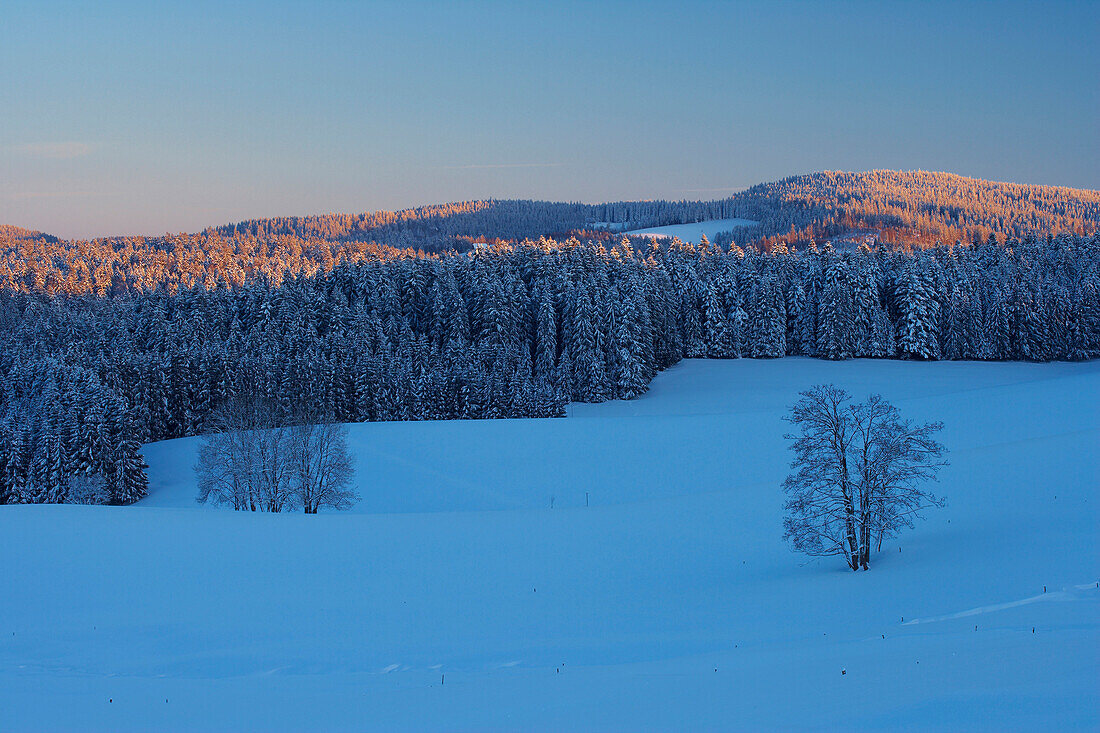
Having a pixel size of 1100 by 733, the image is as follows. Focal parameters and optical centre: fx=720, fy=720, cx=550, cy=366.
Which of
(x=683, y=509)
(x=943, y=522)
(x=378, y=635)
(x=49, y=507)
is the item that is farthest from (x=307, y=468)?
(x=943, y=522)

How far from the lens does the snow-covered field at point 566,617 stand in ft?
30.5

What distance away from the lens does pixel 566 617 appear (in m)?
16.6

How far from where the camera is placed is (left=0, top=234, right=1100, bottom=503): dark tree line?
191ft

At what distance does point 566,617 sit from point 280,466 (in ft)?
81.9

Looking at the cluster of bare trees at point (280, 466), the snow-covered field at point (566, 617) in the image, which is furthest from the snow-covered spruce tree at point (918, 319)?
the cluster of bare trees at point (280, 466)

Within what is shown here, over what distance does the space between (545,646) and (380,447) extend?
107 ft

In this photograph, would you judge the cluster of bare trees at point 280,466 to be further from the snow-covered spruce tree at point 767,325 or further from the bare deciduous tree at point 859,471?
the snow-covered spruce tree at point 767,325

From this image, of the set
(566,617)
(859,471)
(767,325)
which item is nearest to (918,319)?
(767,325)

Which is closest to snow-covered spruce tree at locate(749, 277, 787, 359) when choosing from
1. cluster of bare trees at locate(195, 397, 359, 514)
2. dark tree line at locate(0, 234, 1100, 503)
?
dark tree line at locate(0, 234, 1100, 503)

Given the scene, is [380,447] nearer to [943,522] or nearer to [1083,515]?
[943,522]

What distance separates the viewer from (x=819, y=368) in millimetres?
71312

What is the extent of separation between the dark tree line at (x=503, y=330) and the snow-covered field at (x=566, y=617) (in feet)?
99.9

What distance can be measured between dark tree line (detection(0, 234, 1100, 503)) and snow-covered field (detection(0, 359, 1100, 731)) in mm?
30435

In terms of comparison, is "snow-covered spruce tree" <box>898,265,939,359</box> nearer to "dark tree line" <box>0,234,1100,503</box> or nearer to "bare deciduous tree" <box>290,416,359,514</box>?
"dark tree line" <box>0,234,1100,503</box>
